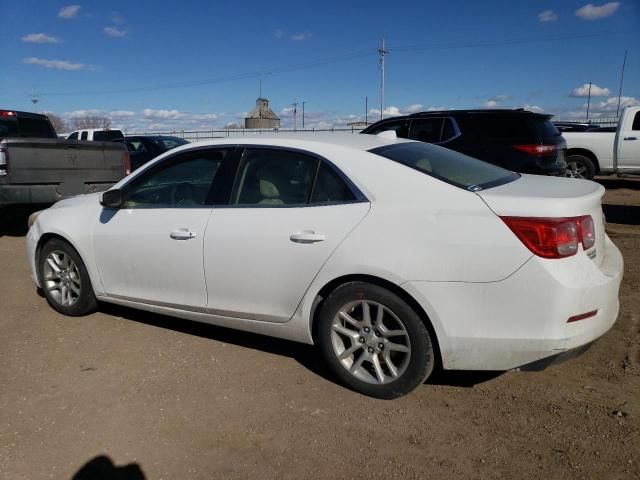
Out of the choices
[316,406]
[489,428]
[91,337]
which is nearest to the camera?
[489,428]

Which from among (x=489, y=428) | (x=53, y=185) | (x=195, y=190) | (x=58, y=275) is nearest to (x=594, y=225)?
(x=489, y=428)

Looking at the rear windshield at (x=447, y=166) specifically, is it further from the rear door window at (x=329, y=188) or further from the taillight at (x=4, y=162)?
the taillight at (x=4, y=162)

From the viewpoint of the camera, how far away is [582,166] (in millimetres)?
13133

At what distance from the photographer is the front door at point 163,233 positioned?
Answer: 3764 millimetres

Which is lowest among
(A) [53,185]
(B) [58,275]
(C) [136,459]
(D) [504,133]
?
(C) [136,459]

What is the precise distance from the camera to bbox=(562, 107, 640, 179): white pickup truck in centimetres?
1193

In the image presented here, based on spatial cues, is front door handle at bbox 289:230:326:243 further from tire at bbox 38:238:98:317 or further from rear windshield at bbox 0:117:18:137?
rear windshield at bbox 0:117:18:137

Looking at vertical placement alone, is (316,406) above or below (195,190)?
below

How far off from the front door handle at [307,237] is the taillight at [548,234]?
1.05 m

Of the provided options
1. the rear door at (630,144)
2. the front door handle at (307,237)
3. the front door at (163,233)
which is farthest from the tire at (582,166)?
the front door handle at (307,237)

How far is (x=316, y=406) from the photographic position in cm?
321

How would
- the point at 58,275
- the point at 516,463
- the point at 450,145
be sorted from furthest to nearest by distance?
the point at 450,145, the point at 58,275, the point at 516,463

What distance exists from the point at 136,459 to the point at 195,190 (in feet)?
6.25

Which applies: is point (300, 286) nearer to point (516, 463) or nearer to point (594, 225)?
point (516, 463)
